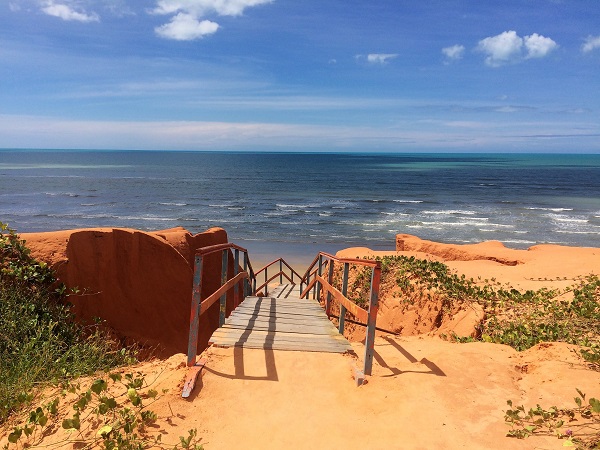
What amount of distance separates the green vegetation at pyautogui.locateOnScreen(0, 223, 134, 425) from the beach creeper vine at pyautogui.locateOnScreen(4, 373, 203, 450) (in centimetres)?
41

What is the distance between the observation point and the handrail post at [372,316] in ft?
14.3

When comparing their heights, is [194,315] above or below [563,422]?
above

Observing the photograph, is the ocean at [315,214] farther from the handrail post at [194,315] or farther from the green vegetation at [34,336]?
the handrail post at [194,315]

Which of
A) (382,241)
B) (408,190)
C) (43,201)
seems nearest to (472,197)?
(408,190)

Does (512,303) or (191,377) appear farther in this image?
(512,303)

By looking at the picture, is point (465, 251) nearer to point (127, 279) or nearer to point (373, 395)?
point (127, 279)

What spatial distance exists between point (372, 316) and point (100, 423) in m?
2.69

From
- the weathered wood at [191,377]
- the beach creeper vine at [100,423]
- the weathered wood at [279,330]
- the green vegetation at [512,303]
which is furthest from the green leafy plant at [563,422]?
the weathered wood at [191,377]

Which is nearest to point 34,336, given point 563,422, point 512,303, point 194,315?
point 194,315

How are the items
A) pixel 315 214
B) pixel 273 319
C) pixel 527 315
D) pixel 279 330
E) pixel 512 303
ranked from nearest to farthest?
1. pixel 279 330
2. pixel 273 319
3. pixel 527 315
4. pixel 512 303
5. pixel 315 214

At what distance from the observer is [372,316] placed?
14.7 ft

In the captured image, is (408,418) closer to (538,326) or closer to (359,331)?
(538,326)

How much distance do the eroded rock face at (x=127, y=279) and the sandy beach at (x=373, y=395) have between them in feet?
11.0

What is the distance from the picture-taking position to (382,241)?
28.2m
